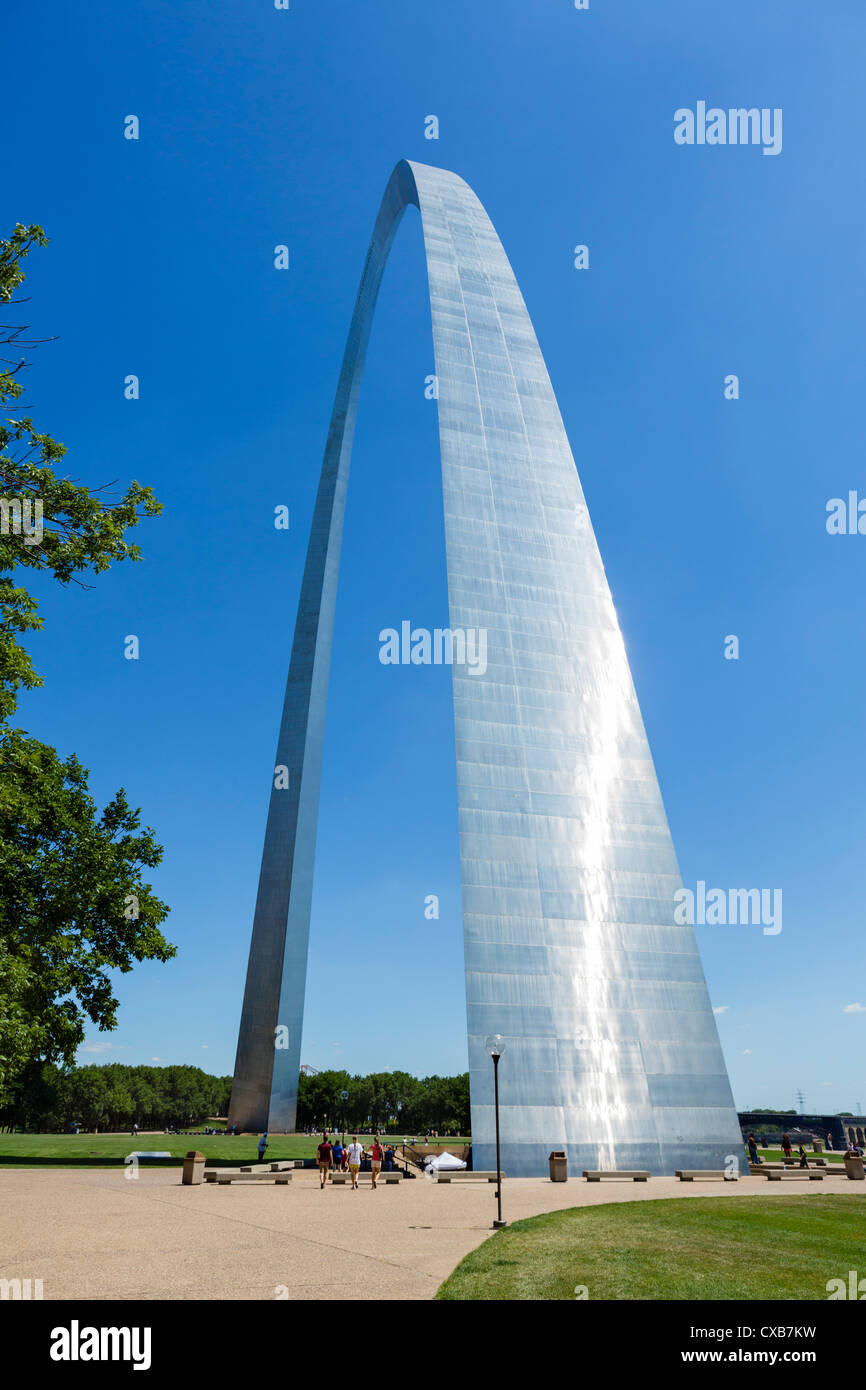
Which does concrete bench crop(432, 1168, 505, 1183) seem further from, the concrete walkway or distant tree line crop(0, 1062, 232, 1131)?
distant tree line crop(0, 1062, 232, 1131)

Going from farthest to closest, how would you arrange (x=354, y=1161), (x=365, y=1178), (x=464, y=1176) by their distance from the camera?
(x=365, y=1178) < (x=464, y=1176) < (x=354, y=1161)

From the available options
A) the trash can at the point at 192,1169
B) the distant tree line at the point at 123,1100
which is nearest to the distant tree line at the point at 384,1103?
the distant tree line at the point at 123,1100

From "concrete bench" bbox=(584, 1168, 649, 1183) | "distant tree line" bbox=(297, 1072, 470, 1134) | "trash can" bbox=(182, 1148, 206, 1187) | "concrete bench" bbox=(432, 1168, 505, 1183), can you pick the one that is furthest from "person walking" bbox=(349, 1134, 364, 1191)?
"distant tree line" bbox=(297, 1072, 470, 1134)

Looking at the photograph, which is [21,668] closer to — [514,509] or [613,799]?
[613,799]

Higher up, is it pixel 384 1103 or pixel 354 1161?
pixel 354 1161

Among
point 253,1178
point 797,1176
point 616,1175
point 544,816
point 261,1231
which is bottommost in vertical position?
point 797,1176

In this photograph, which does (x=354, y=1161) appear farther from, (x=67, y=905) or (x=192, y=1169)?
(x=67, y=905)

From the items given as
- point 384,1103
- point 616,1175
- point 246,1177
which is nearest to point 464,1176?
point 616,1175
